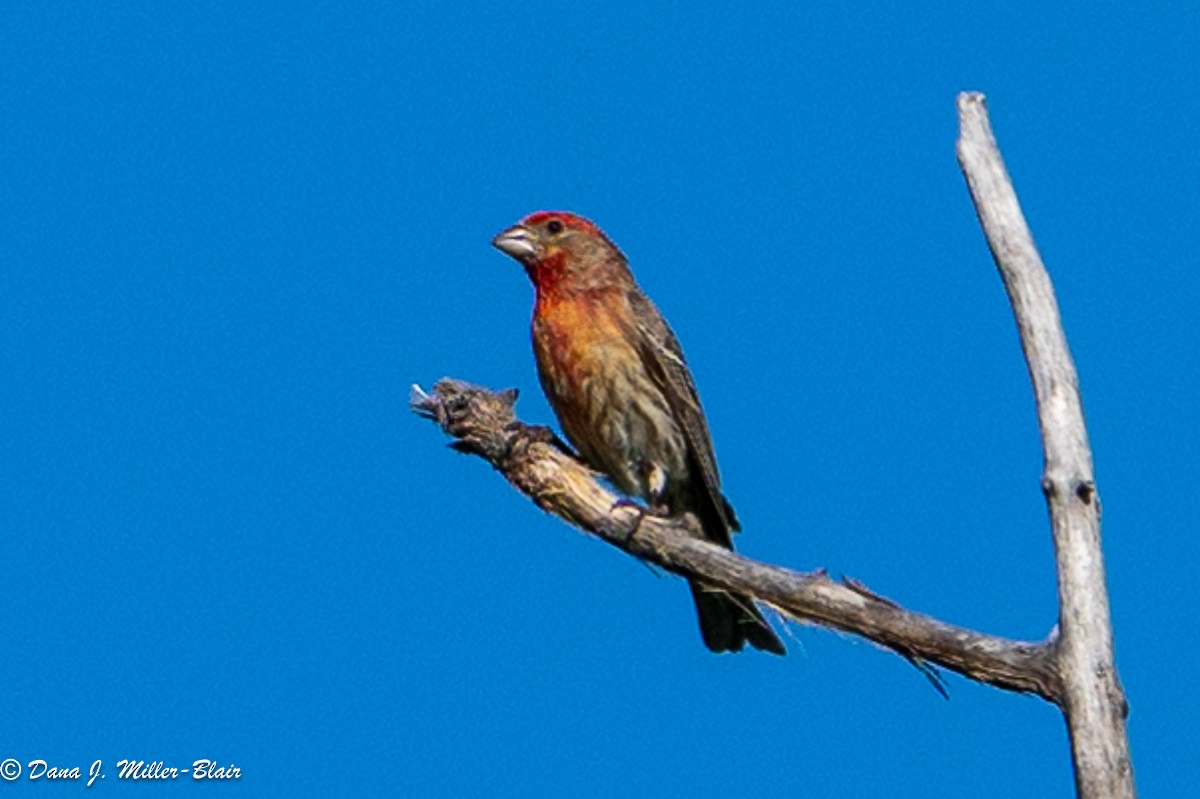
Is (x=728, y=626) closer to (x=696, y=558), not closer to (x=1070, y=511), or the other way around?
(x=696, y=558)

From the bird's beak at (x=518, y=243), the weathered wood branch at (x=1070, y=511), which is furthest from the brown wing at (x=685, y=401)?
the weathered wood branch at (x=1070, y=511)

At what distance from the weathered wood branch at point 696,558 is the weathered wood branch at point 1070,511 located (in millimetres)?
122

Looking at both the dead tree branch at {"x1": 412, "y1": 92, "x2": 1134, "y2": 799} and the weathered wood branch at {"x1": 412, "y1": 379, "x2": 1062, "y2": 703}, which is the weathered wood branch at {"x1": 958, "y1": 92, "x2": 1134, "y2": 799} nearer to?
the dead tree branch at {"x1": 412, "y1": 92, "x2": 1134, "y2": 799}

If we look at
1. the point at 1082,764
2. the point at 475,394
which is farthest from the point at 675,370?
the point at 1082,764

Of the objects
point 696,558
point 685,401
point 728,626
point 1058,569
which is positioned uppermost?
point 685,401

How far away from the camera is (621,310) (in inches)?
332

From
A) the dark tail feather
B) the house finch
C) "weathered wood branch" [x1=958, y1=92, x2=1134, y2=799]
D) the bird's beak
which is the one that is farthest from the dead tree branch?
the bird's beak

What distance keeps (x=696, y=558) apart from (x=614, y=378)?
1.23 meters

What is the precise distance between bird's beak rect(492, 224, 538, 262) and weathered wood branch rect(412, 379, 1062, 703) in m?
0.98

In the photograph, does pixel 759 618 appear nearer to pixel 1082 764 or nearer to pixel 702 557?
pixel 702 557

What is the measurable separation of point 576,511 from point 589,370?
0.92 metres

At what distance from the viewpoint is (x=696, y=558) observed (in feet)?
23.8

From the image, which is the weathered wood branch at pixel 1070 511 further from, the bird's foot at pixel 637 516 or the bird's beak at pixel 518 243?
the bird's beak at pixel 518 243

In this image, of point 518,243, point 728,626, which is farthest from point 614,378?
point 728,626
